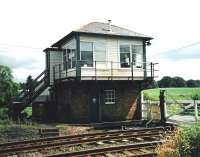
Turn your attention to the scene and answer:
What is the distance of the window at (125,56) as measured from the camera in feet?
81.7

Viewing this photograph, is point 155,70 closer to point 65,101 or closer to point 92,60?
point 92,60

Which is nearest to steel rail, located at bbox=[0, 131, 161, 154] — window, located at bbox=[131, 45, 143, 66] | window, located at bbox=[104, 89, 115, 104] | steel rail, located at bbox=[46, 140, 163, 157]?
steel rail, located at bbox=[46, 140, 163, 157]

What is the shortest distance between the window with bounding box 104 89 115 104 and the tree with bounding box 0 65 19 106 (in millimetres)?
8688

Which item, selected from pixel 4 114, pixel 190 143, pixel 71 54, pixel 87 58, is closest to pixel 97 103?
pixel 87 58

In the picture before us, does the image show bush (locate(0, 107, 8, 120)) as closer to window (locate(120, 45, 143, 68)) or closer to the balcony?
the balcony

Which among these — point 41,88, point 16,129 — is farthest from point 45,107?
point 16,129

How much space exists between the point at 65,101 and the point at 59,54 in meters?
3.96

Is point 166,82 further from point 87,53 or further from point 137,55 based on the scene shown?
point 87,53

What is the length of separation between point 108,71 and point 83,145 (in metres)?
10.9

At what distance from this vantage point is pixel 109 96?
2480cm

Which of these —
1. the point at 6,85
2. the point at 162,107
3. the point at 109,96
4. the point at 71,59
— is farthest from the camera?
the point at 6,85

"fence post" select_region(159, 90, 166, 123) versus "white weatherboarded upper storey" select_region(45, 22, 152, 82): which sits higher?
"white weatherboarded upper storey" select_region(45, 22, 152, 82)

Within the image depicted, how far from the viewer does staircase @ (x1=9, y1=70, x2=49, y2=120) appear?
25.8 m

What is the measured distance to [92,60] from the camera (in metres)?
23.6
